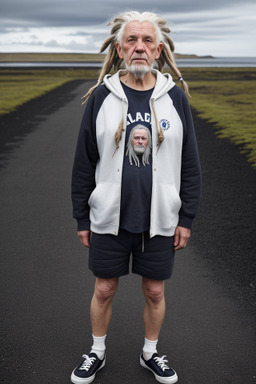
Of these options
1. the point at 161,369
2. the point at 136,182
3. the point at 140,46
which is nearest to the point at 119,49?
the point at 140,46

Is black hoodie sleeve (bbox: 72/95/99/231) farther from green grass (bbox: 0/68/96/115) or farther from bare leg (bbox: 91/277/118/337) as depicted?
green grass (bbox: 0/68/96/115)

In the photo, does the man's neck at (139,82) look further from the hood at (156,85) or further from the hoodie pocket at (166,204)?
the hoodie pocket at (166,204)

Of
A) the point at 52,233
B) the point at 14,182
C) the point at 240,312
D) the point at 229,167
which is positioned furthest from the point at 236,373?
the point at 229,167

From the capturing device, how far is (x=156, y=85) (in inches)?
101

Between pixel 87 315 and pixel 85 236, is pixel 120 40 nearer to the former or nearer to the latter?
pixel 85 236

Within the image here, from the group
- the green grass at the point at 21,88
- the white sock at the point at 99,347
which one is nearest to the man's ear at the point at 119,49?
the white sock at the point at 99,347

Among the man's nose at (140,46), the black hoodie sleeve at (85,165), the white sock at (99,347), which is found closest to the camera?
the man's nose at (140,46)

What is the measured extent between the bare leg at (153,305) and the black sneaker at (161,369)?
A: 0.46 ft

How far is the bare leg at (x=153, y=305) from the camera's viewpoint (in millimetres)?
2852

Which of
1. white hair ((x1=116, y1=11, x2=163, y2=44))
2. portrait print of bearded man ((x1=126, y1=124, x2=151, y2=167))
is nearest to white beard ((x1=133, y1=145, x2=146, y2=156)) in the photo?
portrait print of bearded man ((x1=126, y1=124, x2=151, y2=167))

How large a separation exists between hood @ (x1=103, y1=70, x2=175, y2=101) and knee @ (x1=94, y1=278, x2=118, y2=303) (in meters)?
1.13

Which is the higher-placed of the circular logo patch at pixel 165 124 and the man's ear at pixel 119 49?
the man's ear at pixel 119 49

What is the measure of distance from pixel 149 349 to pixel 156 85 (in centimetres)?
170

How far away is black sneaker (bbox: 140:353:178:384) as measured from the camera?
112 inches
